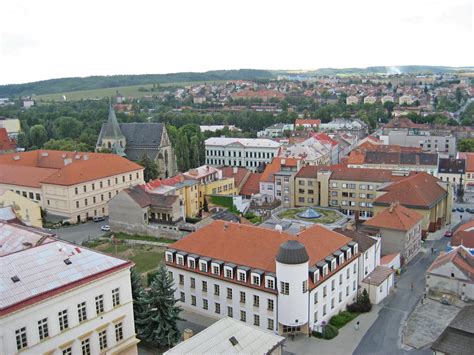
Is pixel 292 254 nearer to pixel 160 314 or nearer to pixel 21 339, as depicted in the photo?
pixel 160 314

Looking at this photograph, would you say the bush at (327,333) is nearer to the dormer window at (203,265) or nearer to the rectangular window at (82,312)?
the dormer window at (203,265)

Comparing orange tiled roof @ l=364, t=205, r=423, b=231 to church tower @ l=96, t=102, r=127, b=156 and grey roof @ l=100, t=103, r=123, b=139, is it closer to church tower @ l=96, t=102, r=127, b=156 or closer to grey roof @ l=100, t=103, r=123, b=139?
church tower @ l=96, t=102, r=127, b=156

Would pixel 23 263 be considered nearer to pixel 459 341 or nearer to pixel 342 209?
pixel 459 341

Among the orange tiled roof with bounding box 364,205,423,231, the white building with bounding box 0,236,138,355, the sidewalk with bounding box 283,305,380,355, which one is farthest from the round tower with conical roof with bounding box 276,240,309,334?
the orange tiled roof with bounding box 364,205,423,231

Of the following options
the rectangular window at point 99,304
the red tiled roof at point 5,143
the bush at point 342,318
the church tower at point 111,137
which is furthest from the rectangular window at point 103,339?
the red tiled roof at point 5,143

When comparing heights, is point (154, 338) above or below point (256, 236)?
below

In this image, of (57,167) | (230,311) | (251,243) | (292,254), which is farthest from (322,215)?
(57,167)

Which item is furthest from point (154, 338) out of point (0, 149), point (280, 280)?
point (0, 149)
